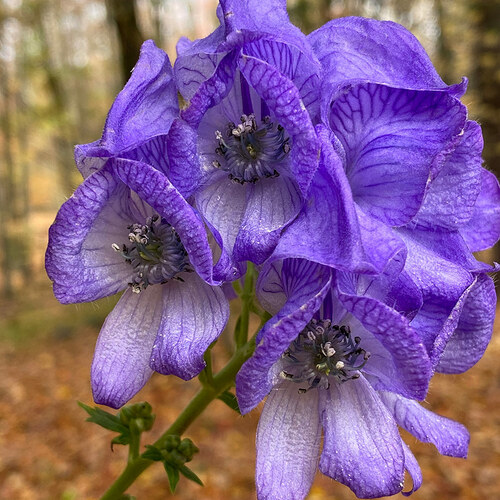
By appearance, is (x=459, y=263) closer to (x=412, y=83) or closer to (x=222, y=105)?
(x=412, y=83)

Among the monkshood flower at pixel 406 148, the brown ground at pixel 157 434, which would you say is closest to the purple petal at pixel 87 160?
the monkshood flower at pixel 406 148

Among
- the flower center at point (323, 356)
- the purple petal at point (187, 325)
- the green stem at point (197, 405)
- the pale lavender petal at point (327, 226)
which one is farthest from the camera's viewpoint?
the green stem at point (197, 405)

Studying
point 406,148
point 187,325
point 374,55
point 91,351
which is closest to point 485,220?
point 406,148

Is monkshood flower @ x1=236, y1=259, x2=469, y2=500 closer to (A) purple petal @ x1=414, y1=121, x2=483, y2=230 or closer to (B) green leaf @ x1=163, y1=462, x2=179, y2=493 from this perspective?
(A) purple petal @ x1=414, y1=121, x2=483, y2=230

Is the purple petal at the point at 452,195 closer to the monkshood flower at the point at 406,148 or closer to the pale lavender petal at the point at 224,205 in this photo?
the monkshood flower at the point at 406,148

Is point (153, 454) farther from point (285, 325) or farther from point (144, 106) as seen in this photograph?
point (144, 106)

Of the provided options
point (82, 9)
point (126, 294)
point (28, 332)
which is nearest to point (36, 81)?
point (82, 9)

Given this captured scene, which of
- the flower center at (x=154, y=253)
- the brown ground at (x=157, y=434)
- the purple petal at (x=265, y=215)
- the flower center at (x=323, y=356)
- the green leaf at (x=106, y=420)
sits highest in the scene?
the purple petal at (x=265, y=215)
